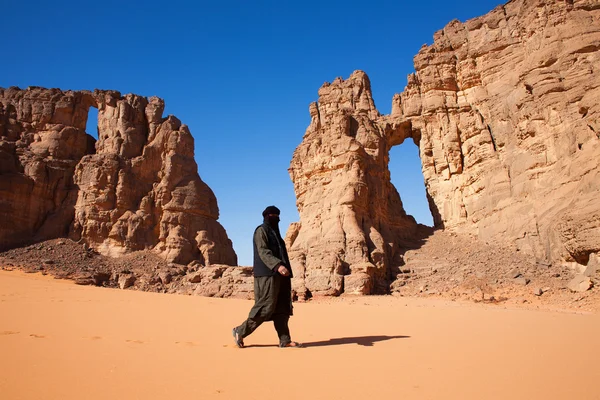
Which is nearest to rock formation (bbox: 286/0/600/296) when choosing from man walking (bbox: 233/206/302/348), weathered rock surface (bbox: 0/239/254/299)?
weathered rock surface (bbox: 0/239/254/299)

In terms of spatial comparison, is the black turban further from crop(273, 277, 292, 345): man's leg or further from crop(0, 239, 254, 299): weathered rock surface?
crop(0, 239, 254, 299): weathered rock surface

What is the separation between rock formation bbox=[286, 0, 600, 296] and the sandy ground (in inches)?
498

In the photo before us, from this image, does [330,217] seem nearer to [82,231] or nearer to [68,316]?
[68,316]

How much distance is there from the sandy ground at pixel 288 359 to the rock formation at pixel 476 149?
12657 millimetres

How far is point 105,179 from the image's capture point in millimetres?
33781

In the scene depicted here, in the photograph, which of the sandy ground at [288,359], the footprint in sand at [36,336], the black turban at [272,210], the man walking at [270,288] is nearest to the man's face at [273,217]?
the black turban at [272,210]

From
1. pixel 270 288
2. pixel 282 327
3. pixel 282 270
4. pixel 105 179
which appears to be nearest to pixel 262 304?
pixel 270 288

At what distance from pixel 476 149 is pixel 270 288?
24108mm

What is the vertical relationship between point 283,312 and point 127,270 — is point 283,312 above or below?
below

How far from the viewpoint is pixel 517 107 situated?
23.5 metres

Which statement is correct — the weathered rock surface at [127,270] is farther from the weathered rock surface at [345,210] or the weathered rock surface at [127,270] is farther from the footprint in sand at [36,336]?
the footprint in sand at [36,336]

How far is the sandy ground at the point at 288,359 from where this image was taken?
10.5 feet

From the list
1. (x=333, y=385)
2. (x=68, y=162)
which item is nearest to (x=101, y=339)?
(x=333, y=385)

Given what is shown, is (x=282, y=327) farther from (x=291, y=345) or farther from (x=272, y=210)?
(x=272, y=210)
